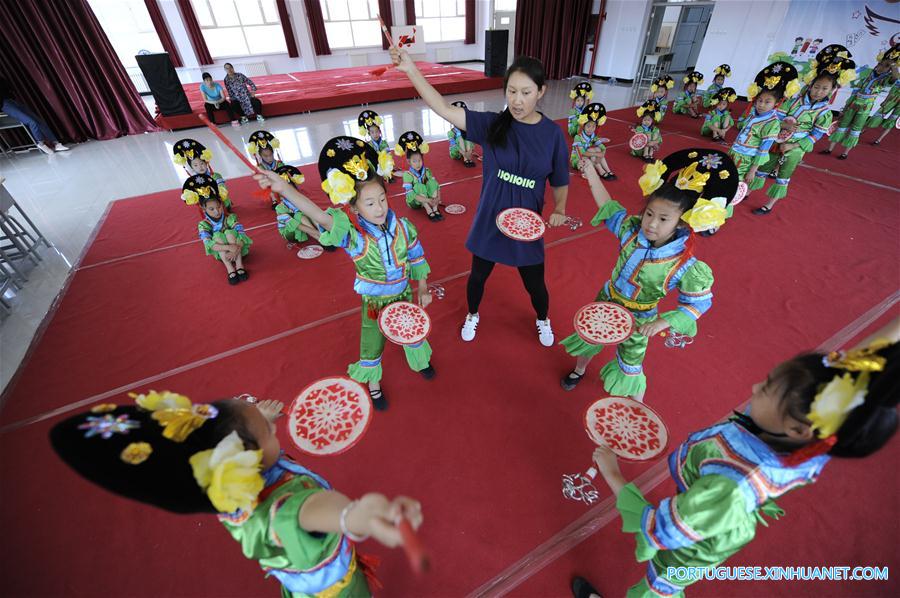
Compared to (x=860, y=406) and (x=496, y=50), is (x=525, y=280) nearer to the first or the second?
(x=860, y=406)

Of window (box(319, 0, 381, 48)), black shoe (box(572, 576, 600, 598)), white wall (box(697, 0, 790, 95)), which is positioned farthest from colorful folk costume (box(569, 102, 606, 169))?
window (box(319, 0, 381, 48))

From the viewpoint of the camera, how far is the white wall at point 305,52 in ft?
35.7

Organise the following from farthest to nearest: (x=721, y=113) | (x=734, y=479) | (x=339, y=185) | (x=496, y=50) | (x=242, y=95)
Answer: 1. (x=496, y=50)
2. (x=242, y=95)
3. (x=721, y=113)
4. (x=339, y=185)
5. (x=734, y=479)

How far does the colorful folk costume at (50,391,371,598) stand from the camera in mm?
672

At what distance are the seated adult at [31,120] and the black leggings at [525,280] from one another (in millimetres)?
8865

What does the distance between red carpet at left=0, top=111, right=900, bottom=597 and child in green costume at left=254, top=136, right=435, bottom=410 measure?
0.39 metres

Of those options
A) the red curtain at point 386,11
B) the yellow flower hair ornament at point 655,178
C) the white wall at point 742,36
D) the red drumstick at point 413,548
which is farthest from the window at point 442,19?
the red drumstick at point 413,548

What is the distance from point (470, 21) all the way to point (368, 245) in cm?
1604

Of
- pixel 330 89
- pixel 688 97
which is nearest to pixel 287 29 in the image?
pixel 330 89

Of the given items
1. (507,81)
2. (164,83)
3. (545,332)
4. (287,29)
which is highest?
(287,29)

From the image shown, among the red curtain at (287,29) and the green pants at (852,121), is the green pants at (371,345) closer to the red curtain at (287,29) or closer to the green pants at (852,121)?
the green pants at (852,121)

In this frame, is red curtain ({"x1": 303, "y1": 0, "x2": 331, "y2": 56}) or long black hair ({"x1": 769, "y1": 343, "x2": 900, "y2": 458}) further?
red curtain ({"x1": 303, "y1": 0, "x2": 331, "y2": 56})

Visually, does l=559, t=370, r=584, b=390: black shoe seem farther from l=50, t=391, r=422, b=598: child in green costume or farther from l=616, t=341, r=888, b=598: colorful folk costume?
l=50, t=391, r=422, b=598: child in green costume

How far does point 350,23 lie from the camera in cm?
1284
